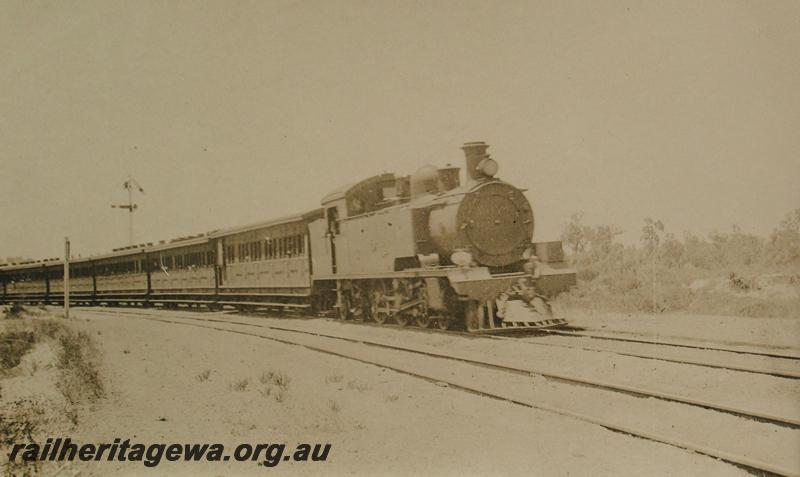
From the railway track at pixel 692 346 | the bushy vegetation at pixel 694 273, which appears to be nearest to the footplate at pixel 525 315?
the railway track at pixel 692 346

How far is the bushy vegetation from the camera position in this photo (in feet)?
42.5

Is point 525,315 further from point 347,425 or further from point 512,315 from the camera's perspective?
point 347,425

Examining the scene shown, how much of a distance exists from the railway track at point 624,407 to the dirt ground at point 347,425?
0.43 ft

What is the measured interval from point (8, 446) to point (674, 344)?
8.01m

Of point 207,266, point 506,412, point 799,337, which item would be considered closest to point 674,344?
point 799,337

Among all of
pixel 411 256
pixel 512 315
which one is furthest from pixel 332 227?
pixel 512 315

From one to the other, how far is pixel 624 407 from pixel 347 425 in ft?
8.47

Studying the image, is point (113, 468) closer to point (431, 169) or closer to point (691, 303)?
point (431, 169)

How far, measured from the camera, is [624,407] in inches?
218

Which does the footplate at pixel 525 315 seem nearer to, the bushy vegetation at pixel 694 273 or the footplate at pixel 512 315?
the footplate at pixel 512 315

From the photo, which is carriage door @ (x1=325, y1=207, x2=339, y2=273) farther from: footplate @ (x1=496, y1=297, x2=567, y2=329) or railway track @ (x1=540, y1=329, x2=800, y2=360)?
railway track @ (x1=540, y1=329, x2=800, y2=360)

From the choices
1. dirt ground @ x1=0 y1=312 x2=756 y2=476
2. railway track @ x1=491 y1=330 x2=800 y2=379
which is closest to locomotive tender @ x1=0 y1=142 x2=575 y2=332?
railway track @ x1=491 y1=330 x2=800 y2=379

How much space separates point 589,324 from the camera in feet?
37.8

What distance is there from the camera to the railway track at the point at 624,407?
4.35m
